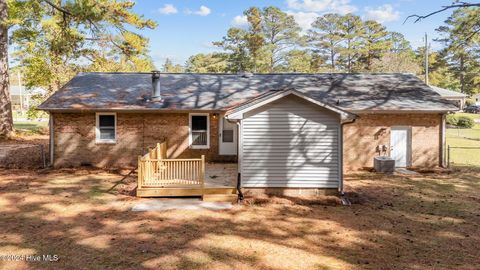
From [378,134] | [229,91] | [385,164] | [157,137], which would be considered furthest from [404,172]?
[157,137]

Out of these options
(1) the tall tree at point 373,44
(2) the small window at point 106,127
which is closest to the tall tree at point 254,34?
(1) the tall tree at point 373,44

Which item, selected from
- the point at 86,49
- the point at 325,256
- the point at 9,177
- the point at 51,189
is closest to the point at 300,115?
the point at 325,256

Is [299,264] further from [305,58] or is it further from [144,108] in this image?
[305,58]

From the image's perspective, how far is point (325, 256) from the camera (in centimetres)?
643

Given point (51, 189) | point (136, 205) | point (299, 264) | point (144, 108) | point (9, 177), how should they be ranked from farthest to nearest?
point (144, 108) → point (9, 177) → point (51, 189) → point (136, 205) → point (299, 264)

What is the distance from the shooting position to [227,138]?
1550 centimetres

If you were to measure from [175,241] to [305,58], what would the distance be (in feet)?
154

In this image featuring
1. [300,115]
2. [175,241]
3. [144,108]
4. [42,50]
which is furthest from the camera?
[42,50]

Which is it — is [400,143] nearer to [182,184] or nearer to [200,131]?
[200,131]

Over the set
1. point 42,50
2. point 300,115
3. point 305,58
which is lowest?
point 300,115

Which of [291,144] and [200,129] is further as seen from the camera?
[200,129]

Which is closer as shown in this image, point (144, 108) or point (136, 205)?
point (136, 205)

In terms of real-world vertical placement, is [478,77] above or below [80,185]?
above

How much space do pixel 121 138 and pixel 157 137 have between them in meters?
1.65
